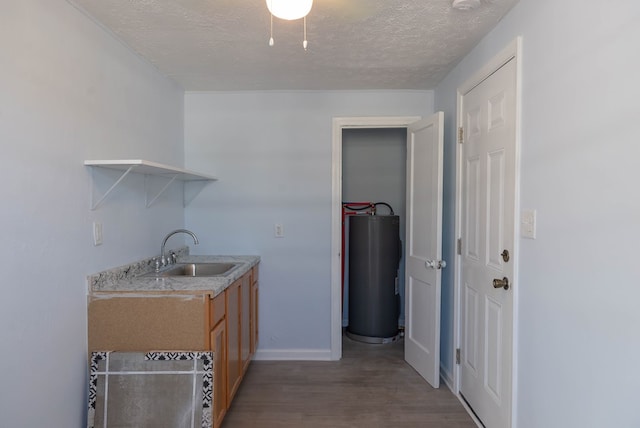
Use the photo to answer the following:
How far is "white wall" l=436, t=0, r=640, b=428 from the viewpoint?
112cm

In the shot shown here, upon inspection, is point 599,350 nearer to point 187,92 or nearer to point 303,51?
point 303,51

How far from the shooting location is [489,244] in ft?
6.63

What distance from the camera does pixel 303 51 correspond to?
2.28m

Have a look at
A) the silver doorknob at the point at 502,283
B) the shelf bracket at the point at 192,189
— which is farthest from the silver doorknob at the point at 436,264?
the shelf bracket at the point at 192,189

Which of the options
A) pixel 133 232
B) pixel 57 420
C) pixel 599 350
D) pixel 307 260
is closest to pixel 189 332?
pixel 57 420

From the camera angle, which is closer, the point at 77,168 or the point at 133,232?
the point at 77,168

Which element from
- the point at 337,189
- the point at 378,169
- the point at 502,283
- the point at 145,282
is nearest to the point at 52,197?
the point at 145,282

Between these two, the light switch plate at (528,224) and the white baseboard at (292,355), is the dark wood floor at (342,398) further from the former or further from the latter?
the light switch plate at (528,224)

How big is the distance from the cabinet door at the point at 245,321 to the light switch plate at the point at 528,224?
1.73 meters

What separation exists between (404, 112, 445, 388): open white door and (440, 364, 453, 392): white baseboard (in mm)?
78

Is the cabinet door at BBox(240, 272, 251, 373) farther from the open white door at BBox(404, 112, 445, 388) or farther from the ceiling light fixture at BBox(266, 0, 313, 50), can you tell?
the ceiling light fixture at BBox(266, 0, 313, 50)

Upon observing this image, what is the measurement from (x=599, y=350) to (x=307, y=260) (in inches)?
84.7

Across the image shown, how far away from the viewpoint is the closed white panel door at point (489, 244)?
5.97 feet

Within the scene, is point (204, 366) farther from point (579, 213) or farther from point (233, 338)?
point (579, 213)
